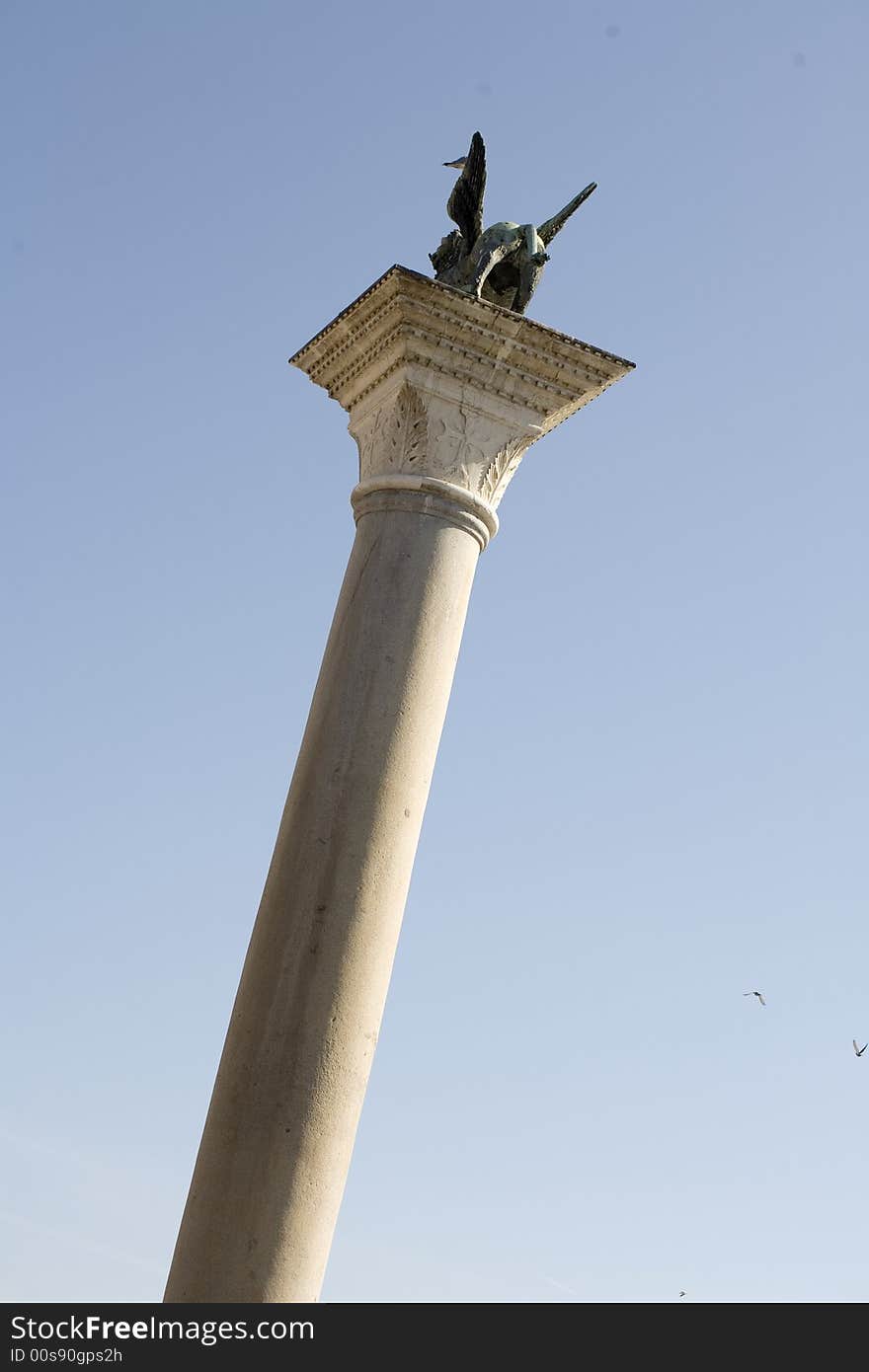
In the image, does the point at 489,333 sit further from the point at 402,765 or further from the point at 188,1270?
the point at 188,1270

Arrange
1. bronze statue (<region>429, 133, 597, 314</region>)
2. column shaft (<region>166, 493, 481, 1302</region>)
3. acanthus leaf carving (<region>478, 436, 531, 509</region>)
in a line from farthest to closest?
bronze statue (<region>429, 133, 597, 314</region>) → acanthus leaf carving (<region>478, 436, 531, 509</region>) → column shaft (<region>166, 493, 481, 1302</region>)

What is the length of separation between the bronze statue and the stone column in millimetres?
554

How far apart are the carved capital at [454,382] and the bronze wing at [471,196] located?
3.33 ft

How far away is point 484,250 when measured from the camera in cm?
1070

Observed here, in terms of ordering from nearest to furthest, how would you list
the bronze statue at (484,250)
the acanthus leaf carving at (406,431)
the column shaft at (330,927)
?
1. the column shaft at (330,927)
2. the acanthus leaf carving at (406,431)
3. the bronze statue at (484,250)

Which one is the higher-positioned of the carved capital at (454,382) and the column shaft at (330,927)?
the carved capital at (454,382)

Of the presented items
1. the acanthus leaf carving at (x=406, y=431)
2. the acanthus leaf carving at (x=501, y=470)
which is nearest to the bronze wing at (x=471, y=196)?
the acanthus leaf carving at (x=406, y=431)

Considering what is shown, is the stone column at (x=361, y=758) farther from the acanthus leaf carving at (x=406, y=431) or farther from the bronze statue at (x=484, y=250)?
the bronze statue at (x=484, y=250)

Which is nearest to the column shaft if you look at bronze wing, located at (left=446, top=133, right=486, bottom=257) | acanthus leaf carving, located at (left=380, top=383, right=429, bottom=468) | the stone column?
the stone column

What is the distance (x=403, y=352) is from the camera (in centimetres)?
1016

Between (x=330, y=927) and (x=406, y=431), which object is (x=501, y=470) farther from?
(x=330, y=927)

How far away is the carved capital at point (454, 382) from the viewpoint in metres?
10.0

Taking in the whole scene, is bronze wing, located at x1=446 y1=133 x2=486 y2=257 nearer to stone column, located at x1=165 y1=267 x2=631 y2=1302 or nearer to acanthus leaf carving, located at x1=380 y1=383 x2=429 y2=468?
stone column, located at x1=165 y1=267 x2=631 y2=1302

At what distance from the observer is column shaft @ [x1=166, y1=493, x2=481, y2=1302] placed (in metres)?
8.02
